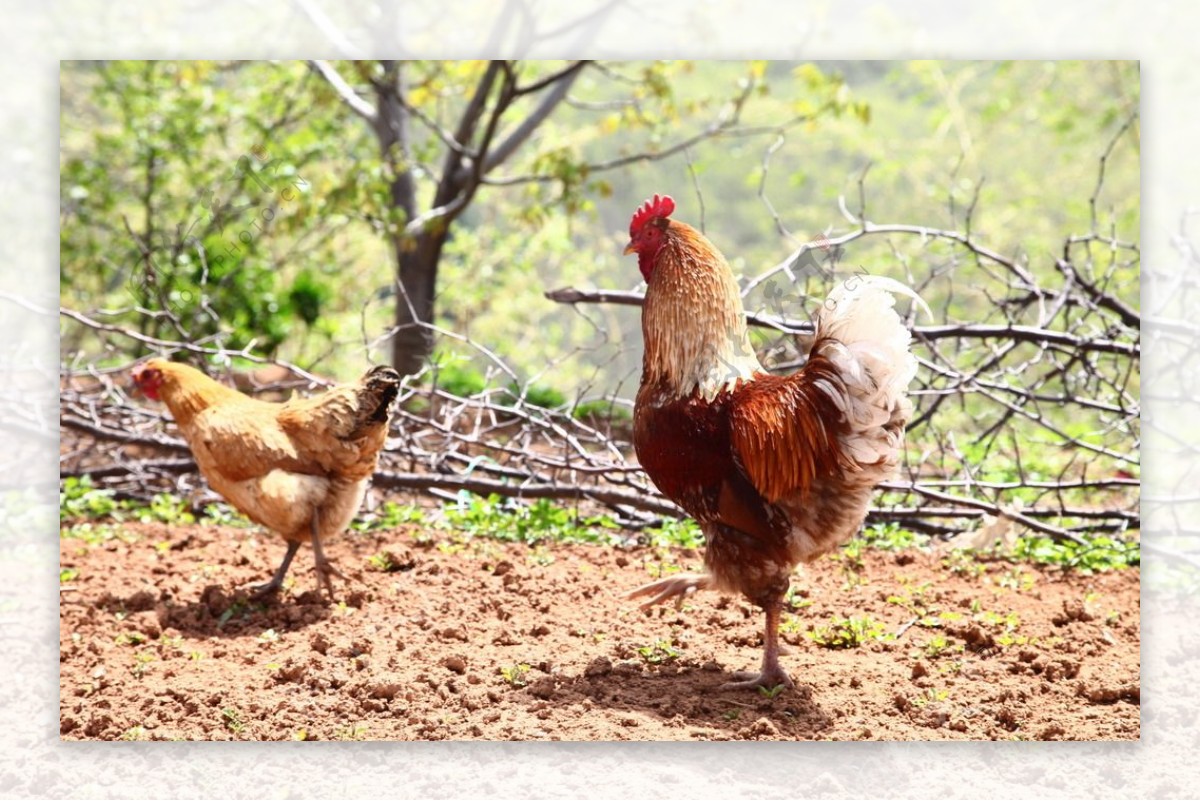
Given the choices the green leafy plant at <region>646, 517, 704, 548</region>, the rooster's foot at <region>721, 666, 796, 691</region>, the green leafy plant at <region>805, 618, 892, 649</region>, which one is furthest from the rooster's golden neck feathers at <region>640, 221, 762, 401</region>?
the green leafy plant at <region>646, 517, 704, 548</region>

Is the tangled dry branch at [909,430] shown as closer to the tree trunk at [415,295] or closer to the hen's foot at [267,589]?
the tree trunk at [415,295]

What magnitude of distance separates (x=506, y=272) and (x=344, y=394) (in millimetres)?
4545

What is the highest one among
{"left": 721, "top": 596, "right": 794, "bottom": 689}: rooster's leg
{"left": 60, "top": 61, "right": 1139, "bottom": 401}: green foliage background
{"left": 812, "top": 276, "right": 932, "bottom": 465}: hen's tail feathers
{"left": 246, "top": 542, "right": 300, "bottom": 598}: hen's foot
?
{"left": 60, "top": 61, "right": 1139, "bottom": 401}: green foliage background

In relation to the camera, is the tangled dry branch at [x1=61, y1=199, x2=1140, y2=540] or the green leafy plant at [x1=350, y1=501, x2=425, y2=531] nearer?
the tangled dry branch at [x1=61, y1=199, x2=1140, y2=540]

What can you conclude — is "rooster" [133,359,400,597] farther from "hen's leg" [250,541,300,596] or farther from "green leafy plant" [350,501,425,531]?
"green leafy plant" [350,501,425,531]

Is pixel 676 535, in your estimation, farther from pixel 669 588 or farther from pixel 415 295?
pixel 415 295

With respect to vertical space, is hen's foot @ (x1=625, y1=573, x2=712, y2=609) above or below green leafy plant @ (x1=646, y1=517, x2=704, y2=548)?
below

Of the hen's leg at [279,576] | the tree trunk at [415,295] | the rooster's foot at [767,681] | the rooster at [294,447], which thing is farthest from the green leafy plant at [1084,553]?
the tree trunk at [415,295]

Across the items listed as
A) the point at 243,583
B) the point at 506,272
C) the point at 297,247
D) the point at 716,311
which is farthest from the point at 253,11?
the point at 506,272

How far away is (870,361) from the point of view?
2494mm

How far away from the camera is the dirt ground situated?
9.18 feet

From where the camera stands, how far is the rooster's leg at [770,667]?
9.09ft

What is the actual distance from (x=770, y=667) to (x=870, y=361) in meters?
0.82

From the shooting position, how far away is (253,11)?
14.9 feet
